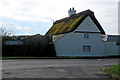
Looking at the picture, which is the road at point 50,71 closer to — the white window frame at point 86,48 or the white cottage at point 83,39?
the white cottage at point 83,39

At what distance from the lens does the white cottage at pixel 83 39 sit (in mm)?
29422

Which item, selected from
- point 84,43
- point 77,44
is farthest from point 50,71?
point 84,43

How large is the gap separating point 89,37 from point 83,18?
10.5ft

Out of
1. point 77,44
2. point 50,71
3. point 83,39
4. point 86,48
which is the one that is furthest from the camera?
point 86,48

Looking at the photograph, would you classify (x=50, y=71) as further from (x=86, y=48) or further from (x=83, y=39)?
(x=86, y=48)

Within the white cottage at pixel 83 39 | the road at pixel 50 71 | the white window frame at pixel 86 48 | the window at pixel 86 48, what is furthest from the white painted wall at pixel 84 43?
the road at pixel 50 71

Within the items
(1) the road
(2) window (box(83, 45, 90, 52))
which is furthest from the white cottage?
(1) the road

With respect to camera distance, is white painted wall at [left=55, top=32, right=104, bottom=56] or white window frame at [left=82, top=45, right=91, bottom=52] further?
white window frame at [left=82, top=45, right=91, bottom=52]

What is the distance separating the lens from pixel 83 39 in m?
30.5

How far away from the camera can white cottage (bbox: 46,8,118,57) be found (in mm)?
29422

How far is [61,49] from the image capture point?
29.3m

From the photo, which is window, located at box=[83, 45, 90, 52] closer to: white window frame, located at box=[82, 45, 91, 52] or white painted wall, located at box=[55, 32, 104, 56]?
white window frame, located at box=[82, 45, 91, 52]

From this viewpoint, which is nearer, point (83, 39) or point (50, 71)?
point (50, 71)

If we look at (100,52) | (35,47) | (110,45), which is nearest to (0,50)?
(35,47)
